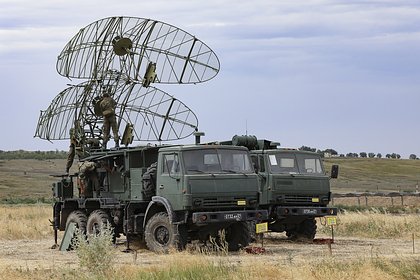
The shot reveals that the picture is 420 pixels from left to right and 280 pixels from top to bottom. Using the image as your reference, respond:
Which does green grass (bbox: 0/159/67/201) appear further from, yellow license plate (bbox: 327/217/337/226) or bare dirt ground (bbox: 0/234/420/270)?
yellow license plate (bbox: 327/217/337/226)

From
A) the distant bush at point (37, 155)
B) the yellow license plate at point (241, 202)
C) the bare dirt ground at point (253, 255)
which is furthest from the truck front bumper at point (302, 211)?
the distant bush at point (37, 155)

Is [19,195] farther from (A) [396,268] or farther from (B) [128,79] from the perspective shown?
(A) [396,268]

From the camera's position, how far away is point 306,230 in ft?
87.7

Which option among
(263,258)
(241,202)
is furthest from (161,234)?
(263,258)

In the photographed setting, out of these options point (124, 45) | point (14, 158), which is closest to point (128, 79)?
point (124, 45)

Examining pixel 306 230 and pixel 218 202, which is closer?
pixel 218 202

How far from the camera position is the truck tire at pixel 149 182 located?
2344 cm

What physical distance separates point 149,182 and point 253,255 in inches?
146

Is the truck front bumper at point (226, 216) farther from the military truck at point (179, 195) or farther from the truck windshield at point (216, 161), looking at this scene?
the truck windshield at point (216, 161)

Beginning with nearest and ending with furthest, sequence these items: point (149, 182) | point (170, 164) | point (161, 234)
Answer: point (170, 164)
point (161, 234)
point (149, 182)

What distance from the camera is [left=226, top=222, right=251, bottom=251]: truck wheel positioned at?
2312cm

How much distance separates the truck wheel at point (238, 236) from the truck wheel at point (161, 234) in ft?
5.41

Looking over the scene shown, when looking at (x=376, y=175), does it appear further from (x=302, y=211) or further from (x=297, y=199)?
(x=302, y=211)

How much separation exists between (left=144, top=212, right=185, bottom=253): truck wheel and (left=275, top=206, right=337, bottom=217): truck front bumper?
3965 mm
